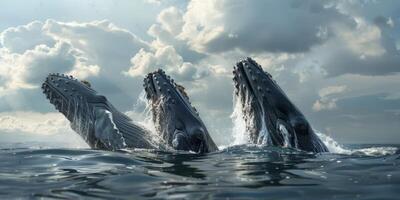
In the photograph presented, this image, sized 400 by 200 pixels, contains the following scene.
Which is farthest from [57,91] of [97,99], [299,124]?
[299,124]

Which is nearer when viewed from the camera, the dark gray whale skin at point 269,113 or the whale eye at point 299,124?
the whale eye at point 299,124

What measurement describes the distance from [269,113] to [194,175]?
523 cm

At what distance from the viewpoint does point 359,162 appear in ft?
37.2

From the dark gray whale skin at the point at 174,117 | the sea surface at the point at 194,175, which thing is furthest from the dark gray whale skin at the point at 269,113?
the dark gray whale skin at the point at 174,117

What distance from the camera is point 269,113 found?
1388 cm

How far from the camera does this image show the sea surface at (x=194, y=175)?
24.5 feet

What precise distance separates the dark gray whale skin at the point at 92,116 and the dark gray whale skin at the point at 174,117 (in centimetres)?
59

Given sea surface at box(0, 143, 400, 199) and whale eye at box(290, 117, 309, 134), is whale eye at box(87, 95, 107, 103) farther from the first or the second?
whale eye at box(290, 117, 309, 134)

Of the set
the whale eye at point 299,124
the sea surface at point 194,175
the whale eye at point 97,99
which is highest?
the whale eye at point 97,99

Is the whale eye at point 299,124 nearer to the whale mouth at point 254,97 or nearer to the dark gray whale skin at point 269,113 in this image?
the dark gray whale skin at point 269,113

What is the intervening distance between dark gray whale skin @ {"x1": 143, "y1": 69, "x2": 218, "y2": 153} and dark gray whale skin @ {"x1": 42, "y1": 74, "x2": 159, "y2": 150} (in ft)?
1.93

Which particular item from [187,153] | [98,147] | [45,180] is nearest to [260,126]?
[187,153]

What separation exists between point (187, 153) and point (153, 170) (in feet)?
10.8

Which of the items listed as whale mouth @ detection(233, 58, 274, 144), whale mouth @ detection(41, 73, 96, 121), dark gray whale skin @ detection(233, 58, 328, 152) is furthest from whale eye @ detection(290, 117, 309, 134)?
whale mouth @ detection(41, 73, 96, 121)
